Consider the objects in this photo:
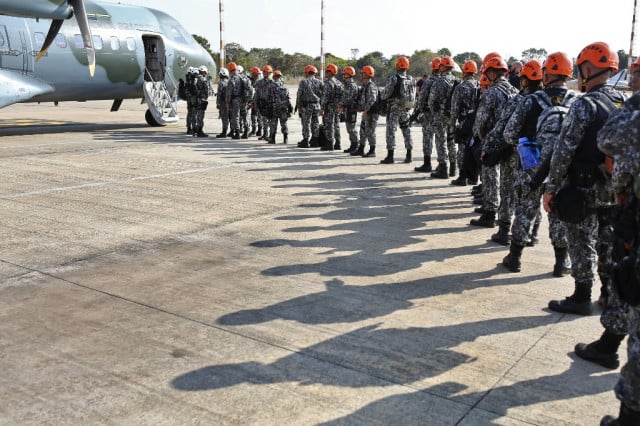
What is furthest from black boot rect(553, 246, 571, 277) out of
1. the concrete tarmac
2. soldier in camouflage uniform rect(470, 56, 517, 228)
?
soldier in camouflage uniform rect(470, 56, 517, 228)

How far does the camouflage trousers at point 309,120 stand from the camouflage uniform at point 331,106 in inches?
8.9

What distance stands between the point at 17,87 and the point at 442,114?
9894 millimetres

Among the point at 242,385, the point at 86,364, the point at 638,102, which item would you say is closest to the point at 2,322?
the point at 86,364

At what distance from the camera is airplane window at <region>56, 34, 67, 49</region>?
14.9 meters

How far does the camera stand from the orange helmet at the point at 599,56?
4.30 meters

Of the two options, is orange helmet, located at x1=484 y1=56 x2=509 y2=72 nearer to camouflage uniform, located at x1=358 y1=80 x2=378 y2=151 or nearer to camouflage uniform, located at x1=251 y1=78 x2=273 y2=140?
camouflage uniform, located at x1=358 y1=80 x2=378 y2=151

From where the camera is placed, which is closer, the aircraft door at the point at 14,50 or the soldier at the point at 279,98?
the aircraft door at the point at 14,50

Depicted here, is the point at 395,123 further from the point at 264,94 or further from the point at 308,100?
the point at 264,94

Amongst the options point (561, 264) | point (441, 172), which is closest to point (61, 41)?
point (441, 172)

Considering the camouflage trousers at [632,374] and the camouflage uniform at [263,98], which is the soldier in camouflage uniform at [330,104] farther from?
the camouflage trousers at [632,374]

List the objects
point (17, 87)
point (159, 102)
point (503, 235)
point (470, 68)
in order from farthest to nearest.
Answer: point (159, 102), point (17, 87), point (470, 68), point (503, 235)

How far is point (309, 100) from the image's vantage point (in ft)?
47.2

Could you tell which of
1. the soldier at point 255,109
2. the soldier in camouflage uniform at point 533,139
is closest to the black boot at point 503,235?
the soldier in camouflage uniform at point 533,139

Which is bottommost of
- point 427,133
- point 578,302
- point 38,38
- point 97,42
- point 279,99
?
point 578,302
